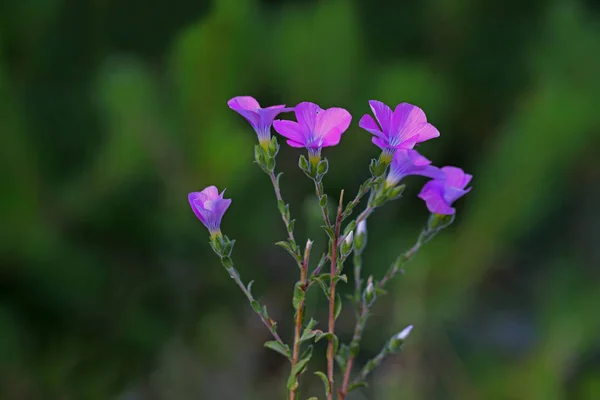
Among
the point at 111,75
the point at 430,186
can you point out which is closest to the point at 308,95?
the point at 111,75

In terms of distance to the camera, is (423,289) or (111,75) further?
(423,289)

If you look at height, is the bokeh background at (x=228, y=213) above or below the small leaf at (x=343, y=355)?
below

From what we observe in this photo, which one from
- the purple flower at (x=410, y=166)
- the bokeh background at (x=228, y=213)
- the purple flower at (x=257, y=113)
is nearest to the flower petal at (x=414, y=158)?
the purple flower at (x=410, y=166)

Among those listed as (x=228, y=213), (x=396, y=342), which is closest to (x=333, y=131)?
(x=396, y=342)

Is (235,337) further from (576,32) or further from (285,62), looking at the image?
(576,32)

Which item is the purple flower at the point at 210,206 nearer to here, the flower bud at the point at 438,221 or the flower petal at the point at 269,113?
the flower petal at the point at 269,113

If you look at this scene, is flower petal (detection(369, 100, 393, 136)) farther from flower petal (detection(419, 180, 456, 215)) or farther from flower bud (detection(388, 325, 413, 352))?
flower bud (detection(388, 325, 413, 352))
